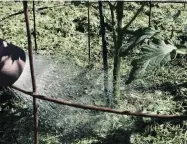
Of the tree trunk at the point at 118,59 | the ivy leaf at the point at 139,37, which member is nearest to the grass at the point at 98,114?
the tree trunk at the point at 118,59

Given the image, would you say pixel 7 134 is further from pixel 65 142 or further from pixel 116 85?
pixel 116 85

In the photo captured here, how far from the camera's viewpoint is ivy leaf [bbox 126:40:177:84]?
134cm

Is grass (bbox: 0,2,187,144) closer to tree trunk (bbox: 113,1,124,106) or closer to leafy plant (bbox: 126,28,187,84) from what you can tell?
tree trunk (bbox: 113,1,124,106)

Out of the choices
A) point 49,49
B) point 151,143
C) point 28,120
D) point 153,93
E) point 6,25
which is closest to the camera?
point 151,143

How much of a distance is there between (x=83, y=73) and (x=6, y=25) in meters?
0.81

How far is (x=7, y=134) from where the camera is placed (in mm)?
1988

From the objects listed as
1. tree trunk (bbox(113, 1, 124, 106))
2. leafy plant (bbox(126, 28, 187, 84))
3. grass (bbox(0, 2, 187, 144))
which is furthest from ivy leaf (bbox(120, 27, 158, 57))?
grass (bbox(0, 2, 187, 144))

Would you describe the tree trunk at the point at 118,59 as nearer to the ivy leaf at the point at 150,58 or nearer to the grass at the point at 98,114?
the grass at the point at 98,114

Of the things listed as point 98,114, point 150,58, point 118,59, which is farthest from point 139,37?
point 98,114

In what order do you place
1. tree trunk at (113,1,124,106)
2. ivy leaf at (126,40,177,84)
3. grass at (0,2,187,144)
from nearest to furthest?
1. ivy leaf at (126,40,177,84)
2. tree trunk at (113,1,124,106)
3. grass at (0,2,187,144)

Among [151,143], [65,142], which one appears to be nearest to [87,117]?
[65,142]

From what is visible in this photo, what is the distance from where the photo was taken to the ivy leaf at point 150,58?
134cm

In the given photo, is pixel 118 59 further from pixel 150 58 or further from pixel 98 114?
pixel 150 58

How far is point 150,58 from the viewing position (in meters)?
1.35
